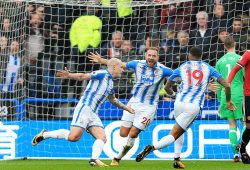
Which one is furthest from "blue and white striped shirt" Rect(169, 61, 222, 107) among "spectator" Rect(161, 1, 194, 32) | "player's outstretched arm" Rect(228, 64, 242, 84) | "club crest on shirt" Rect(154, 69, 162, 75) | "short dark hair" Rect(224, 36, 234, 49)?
"spectator" Rect(161, 1, 194, 32)

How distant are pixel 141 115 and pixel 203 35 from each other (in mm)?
3276

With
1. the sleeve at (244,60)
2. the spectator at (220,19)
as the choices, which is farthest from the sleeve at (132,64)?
the spectator at (220,19)

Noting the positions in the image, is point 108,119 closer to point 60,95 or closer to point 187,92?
point 60,95

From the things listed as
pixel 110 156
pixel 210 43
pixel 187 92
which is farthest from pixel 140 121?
pixel 210 43

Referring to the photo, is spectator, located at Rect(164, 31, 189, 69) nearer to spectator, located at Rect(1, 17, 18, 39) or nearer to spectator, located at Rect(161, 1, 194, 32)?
spectator, located at Rect(161, 1, 194, 32)

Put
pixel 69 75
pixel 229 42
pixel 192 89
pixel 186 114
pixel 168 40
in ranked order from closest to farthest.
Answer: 1. pixel 69 75
2. pixel 186 114
3. pixel 192 89
4. pixel 229 42
5. pixel 168 40

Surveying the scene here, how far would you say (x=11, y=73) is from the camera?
1591 centimetres

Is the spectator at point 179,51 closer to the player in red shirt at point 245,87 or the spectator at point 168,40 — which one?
the spectator at point 168,40

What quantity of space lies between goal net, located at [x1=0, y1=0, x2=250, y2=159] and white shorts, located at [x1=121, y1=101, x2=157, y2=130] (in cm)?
177

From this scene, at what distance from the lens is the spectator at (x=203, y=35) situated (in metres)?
15.6

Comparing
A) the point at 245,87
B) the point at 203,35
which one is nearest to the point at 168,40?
the point at 203,35

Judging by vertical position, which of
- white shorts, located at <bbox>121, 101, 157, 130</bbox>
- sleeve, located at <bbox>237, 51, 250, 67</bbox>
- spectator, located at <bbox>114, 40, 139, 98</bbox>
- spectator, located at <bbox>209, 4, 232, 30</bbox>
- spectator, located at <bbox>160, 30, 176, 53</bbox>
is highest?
spectator, located at <bbox>209, 4, 232, 30</bbox>

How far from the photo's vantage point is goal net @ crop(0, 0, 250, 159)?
1506 centimetres

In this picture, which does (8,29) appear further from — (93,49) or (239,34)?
(239,34)
